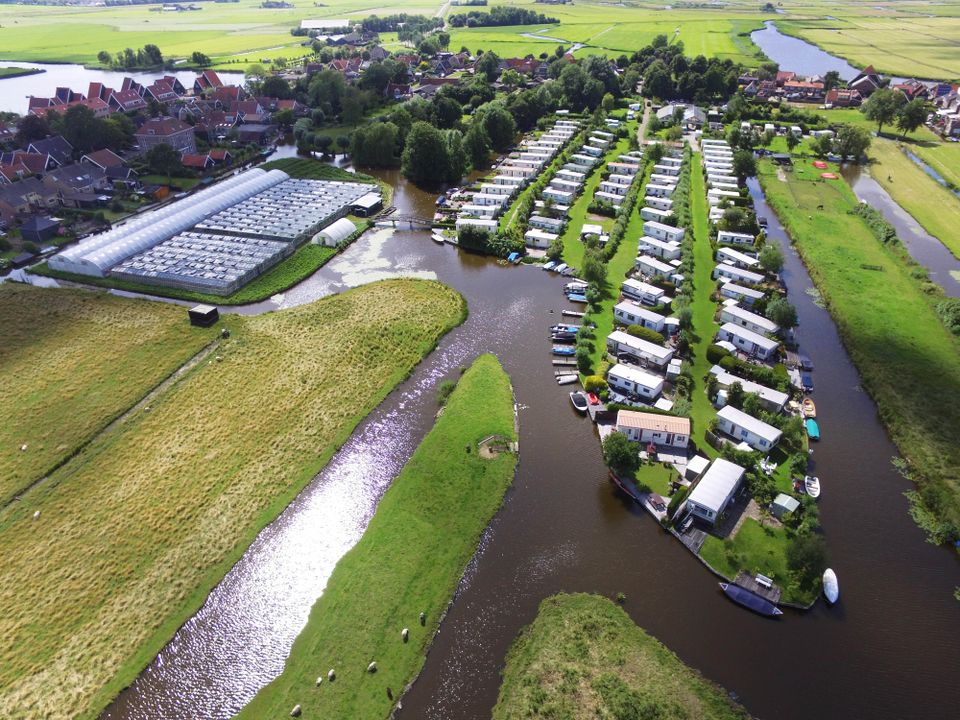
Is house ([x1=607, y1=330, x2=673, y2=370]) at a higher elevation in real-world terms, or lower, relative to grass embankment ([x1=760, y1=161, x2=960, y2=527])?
higher

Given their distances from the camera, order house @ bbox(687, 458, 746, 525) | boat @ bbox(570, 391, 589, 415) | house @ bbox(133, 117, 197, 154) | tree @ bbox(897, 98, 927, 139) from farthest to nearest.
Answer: tree @ bbox(897, 98, 927, 139) < house @ bbox(133, 117, 197, 154) < boat @ bbox(570, 391, 589, 415) < house @ bbox(687, 458, 746, 525)

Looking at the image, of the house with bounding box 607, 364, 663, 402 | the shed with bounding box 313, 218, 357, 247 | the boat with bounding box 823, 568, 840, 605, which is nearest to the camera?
the boat with bounding box 823, 568, 840, 605

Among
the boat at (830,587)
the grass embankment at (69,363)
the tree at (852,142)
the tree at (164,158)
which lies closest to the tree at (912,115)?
the tree at (852,142)

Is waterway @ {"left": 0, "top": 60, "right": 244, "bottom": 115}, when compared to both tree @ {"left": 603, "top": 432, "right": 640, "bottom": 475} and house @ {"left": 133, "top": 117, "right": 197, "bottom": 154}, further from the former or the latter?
tree @ {"left": 603, "top": 432, "right": 640, "bottom": 475}

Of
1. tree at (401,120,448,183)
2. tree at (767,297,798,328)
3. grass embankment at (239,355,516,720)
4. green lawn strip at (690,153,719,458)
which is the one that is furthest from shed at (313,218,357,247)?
tree at (767,297,798,328)

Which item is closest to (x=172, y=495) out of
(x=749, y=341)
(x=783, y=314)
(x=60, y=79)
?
(x=749, y=341)

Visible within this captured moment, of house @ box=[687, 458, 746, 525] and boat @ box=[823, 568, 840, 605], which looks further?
house @ box=[687, 458, 746, 525]

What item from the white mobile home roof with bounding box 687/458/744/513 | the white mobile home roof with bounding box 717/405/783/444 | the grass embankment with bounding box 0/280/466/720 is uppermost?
the white mobile home roof with bounding box 687/458/744/513

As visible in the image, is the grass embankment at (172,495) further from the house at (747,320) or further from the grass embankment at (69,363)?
the house at (747,320)
